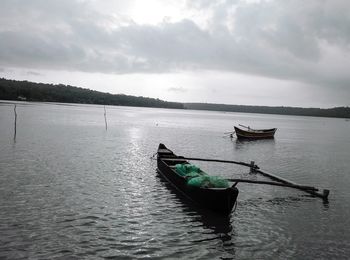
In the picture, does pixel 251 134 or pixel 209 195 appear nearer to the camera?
pixel 209 195

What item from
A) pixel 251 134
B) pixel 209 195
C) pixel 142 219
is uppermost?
pixel 209 195

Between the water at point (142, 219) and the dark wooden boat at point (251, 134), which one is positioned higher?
the dark wooden boat at point (251, 134)

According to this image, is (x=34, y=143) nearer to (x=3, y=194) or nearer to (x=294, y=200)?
(x=3, y=194)

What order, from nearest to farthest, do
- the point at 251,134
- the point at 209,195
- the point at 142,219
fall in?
the point at 142,219 → the point at 209,195 → the point at 251,134

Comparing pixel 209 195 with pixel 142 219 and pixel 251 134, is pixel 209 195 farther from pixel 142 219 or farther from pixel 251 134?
pixel 251 134

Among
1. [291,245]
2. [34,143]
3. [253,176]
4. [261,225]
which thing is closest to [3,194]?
[261,225]

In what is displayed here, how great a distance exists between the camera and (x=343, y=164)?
3394 cm

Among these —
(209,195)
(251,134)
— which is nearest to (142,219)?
(209,195)

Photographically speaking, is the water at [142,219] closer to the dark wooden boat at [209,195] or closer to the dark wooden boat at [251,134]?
the dark wooden boat at [209,195]

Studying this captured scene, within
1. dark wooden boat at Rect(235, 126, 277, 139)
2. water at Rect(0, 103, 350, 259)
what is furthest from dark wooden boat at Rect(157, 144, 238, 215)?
dark wooden boat at Rect(235, 126, 277, 139)

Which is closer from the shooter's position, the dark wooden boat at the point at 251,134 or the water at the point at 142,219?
the water at the point at 142,219

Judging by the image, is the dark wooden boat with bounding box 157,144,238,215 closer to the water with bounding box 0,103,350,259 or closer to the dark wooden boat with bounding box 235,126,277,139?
the water with bounding box 0,103,350,259

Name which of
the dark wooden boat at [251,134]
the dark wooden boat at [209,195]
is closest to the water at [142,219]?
the dark wooden boat at [209,195]

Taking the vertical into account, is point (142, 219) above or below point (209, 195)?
below
